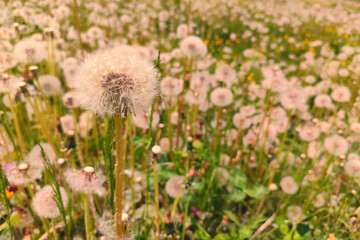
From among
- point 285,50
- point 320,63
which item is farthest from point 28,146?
point 285,50

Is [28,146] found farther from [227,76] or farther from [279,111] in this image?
[279,111]

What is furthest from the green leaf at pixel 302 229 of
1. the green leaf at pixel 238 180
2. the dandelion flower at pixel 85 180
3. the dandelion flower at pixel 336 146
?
the dandelion flower at pixel 85 180

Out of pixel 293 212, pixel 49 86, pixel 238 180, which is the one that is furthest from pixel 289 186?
pixel 49 86

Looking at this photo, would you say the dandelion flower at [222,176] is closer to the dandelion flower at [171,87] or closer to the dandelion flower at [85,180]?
the dandelion flower at [171,87]

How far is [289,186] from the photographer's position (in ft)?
5.52

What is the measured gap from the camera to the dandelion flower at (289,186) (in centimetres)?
166

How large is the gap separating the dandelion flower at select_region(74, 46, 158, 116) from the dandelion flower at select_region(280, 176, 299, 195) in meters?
1.21

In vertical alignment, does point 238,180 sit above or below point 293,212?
above

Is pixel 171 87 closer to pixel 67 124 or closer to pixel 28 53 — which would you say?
pixel 67 124

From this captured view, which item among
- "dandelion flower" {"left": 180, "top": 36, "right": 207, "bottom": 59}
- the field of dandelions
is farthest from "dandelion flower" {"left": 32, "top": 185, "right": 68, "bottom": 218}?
"dandelion flower" {"left": 180, "top": 36, "right": 207, "bottom": 59}

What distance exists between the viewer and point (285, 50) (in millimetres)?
4914

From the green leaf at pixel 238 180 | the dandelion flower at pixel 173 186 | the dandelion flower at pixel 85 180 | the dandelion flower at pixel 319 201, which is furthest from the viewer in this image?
the dandelion flower at pixel 319 201

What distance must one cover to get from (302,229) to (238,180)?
0.42 meters

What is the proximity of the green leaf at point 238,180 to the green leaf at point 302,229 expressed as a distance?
35 centimetres
